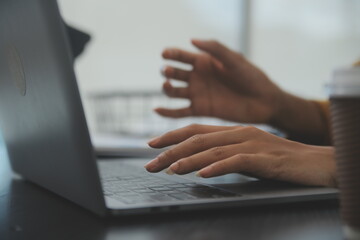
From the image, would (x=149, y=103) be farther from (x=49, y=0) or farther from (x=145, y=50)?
(x=49, y=0)

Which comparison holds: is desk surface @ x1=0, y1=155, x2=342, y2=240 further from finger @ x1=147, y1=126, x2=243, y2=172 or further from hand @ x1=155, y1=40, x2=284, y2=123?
hand @ x1=155, y1=40, x2=284, y2=123

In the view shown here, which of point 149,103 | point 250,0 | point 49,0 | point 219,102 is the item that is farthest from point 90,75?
point 49,0

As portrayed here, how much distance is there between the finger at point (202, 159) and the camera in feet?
1.65

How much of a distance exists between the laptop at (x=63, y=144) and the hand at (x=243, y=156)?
0.02 meters

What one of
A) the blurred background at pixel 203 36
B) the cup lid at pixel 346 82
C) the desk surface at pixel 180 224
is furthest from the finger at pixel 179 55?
the blurred background at pixel 203 36

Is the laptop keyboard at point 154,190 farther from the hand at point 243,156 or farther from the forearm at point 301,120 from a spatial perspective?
the forearm at point 301,120

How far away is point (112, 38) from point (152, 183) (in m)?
1.79

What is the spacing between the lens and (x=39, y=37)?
16.1 inches

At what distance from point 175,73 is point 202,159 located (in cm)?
55

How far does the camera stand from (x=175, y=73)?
1.04 meters

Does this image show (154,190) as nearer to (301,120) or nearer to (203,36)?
(301,120)

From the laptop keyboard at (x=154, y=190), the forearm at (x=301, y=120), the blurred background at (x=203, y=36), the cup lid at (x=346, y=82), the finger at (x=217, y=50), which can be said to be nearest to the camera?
the cup lid at (x=346, y=82)

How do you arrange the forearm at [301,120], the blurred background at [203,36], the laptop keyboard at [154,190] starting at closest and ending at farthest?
the laptop keyboard at [154,190] < the forearm at [301,120] < the blurred background at [203,36]

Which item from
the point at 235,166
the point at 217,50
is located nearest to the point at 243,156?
the point at 235,166
